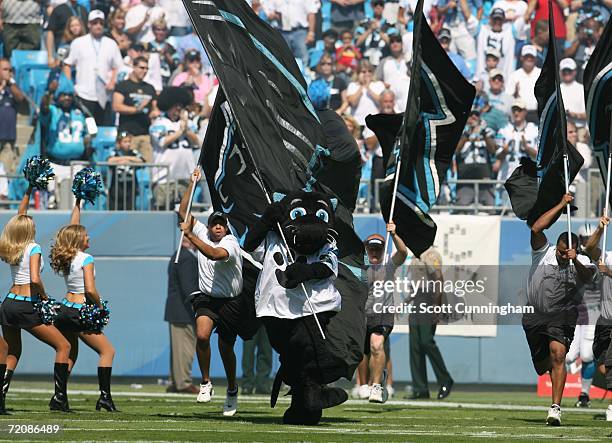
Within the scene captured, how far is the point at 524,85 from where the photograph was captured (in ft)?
75.2

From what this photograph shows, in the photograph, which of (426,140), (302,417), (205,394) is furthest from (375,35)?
(302,417)

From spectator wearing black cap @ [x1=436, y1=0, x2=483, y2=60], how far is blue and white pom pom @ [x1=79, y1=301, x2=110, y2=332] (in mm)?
11484

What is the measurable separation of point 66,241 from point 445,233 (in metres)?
7.85

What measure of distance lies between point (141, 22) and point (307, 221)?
12871 millimetres

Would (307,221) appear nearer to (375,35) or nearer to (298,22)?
(375,35)

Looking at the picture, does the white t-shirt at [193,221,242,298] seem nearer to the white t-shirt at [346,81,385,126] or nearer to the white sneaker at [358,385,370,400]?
the white sneaker at [358,385,370,400]

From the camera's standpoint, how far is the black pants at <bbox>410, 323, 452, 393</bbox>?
19031 millimetres

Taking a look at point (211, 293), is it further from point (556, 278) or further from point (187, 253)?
point (187, 253)

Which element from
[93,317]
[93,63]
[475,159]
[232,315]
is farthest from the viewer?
[93,63]

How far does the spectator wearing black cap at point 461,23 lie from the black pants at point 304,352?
41.0 feet

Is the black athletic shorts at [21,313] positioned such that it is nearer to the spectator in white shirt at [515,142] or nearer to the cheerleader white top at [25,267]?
the cheerleader white top at [25,267]

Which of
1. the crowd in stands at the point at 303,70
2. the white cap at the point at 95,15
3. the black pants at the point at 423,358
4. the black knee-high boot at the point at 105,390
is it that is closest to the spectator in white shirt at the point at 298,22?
the crowd in stands at the point at 303,70

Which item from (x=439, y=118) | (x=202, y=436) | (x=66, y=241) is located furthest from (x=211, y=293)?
(x=202, y=436)

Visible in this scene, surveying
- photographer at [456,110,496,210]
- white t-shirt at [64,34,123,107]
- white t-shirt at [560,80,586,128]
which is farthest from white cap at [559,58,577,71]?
white t-shirt at [64,34,123,107]
